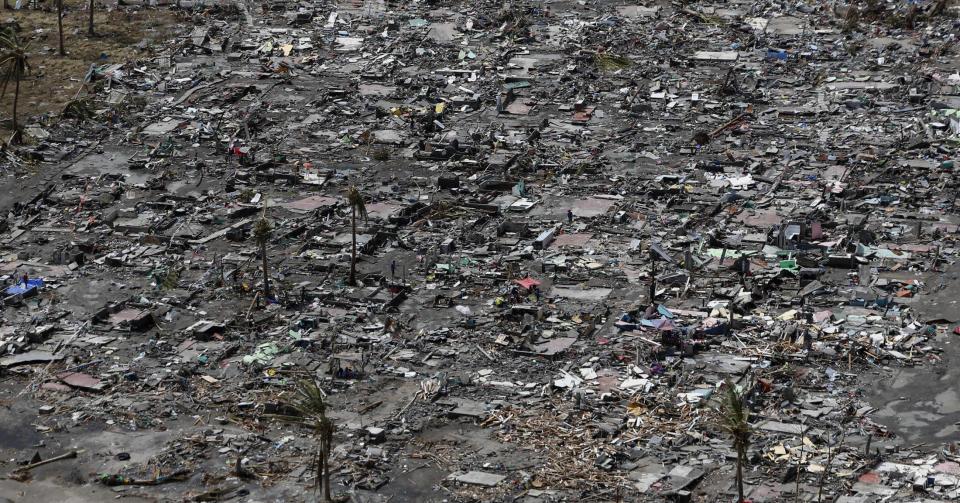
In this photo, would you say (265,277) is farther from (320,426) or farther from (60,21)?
(60,21)

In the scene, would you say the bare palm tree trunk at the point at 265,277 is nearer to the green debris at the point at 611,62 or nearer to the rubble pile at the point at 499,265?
the rubble pile at the point at 499,265

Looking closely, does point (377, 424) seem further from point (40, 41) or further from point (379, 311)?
point (40, 41)

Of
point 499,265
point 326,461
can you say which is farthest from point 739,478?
point 499,265

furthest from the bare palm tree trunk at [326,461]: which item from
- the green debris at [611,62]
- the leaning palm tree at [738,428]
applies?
the green debris at [611,62]

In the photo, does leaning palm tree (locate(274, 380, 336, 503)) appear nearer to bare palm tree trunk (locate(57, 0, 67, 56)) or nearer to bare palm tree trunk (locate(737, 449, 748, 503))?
bare palm tree trunk (locate(737, 449, 748, 503))

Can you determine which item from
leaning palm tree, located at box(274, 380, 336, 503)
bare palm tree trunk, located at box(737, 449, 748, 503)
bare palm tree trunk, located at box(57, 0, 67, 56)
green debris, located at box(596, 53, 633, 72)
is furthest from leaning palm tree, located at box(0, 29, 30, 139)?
bare palm tree trunk, located at box(737, 449, 748, 503)

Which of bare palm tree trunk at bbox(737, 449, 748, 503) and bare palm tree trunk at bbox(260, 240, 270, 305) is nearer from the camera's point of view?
bare palm tree trunk at bbox(737, 449, 748, 503)

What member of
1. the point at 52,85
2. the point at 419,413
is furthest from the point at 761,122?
the point at 52,85
